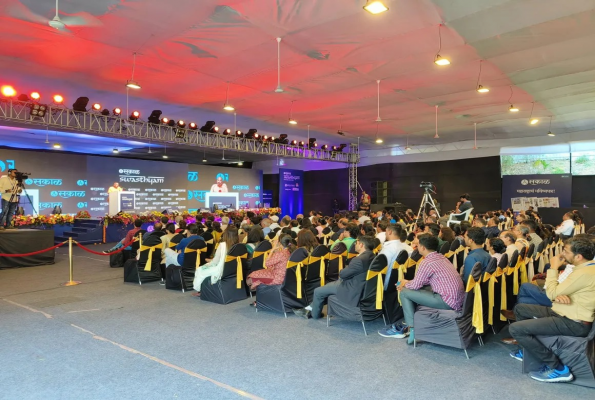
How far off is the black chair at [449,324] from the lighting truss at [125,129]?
931cm

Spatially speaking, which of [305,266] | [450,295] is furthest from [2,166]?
[450,295]

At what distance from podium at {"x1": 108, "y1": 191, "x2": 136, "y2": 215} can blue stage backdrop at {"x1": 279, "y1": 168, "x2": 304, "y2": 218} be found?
6734mm

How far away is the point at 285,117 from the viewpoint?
12055 millimetres

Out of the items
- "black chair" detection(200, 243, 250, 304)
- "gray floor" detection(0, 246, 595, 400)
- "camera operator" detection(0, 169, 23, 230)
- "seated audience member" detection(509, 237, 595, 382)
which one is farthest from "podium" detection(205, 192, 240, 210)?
"seated audience member" detection(509, 237, 595, 382)

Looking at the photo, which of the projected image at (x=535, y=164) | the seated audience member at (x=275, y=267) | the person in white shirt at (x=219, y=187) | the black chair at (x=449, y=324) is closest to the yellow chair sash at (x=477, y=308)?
the black chair at (x=449, y=324)

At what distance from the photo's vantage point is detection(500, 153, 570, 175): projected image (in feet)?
48.3

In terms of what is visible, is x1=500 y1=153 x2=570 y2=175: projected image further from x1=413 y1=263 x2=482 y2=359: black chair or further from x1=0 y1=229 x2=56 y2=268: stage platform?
x1=0 y1=229 x2=56 y2=268: stage platform

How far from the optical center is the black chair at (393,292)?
172 inches

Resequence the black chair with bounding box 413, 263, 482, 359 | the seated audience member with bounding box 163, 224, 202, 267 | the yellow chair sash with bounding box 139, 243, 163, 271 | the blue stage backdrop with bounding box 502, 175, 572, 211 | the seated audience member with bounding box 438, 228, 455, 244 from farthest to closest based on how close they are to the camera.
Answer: the blue stage backdrop with bounding box 502, 175, 572, 211
the yellow chair sash with bounding box 139, 243, 163, 271
the seated audience member with bounding box 163, 224, 202, 267
the seated audience member with bounding box 438, 228, 455, 244
the black chair with bounding box 413, 263, 482, 359

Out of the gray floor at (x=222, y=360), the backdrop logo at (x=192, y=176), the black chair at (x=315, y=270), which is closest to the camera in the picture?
the gray floor at (x=222, y=360)

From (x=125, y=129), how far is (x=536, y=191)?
14663 mm

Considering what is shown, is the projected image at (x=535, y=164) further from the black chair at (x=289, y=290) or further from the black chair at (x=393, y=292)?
the black chair at (x=289, y=290)

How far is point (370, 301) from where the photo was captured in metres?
4.28

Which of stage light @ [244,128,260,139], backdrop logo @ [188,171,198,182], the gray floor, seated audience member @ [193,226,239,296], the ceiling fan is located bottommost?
the gray floor
